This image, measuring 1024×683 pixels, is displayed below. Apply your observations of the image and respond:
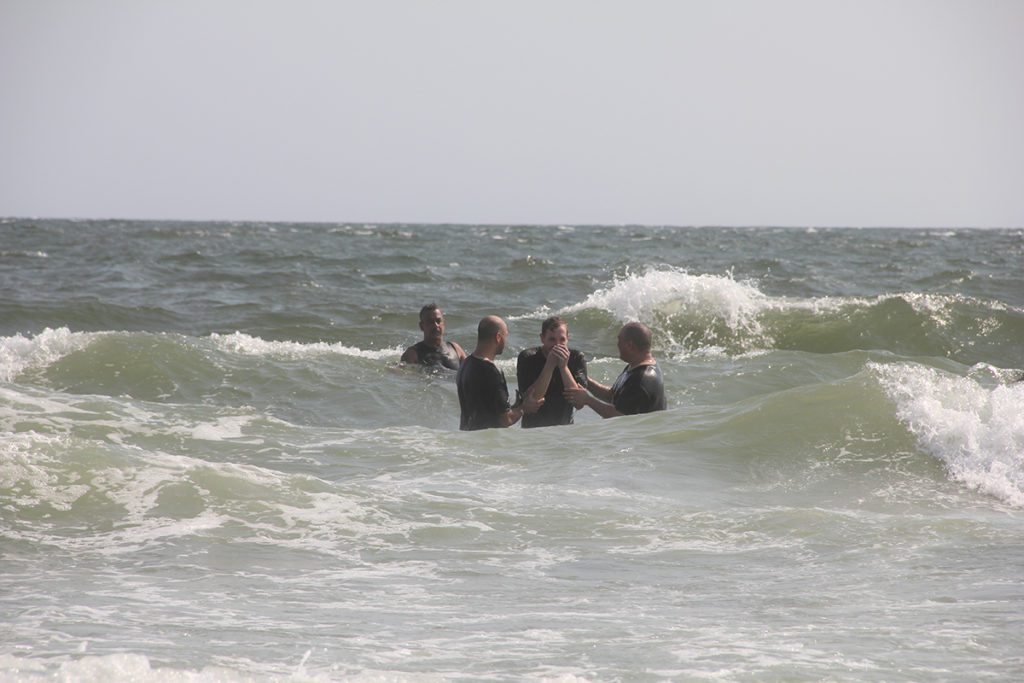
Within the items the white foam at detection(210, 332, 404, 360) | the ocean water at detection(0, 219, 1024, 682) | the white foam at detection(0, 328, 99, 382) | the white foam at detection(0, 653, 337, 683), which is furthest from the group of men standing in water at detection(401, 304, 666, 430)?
the white foam at detection(0, 328, 99, 382)

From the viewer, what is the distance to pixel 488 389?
31.6 feet

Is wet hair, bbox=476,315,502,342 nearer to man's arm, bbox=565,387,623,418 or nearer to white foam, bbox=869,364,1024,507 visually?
man's arm, bbox=565,387,623,418

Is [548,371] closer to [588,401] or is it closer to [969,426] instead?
[588,401]

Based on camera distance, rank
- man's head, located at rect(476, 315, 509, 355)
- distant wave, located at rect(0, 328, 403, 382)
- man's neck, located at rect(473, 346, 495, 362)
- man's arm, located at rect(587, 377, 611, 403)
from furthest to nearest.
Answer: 1. distant wave, located at rect(0, 328, 403, 382)
2. man's arm, located at rect(587, 377, 611, 403)
3. man's neck, located at rect(473, 346, 495, 362)
4. man's head, located at rect(476, 315, 509, 355)

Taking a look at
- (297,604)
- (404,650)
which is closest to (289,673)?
(404,650)

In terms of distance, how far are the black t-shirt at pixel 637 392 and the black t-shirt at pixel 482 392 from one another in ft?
3.00

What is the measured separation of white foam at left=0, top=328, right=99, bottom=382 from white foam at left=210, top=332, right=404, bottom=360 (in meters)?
1.73

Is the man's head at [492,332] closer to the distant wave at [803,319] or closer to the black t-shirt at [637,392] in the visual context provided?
the black t-shirt at [637,392]

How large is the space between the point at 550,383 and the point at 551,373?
0.39m

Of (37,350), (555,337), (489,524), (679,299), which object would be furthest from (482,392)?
(679,299)

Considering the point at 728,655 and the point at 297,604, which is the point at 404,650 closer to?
the point at 297,604

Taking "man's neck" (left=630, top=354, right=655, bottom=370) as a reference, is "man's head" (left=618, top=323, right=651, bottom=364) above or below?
above

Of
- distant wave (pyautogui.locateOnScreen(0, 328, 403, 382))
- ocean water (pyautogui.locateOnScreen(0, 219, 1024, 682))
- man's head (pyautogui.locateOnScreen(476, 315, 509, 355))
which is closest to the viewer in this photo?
ocean water (pyautogui.locateOnScreen(0, 219, 1024, 682))

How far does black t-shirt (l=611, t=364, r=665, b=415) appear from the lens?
971cm
